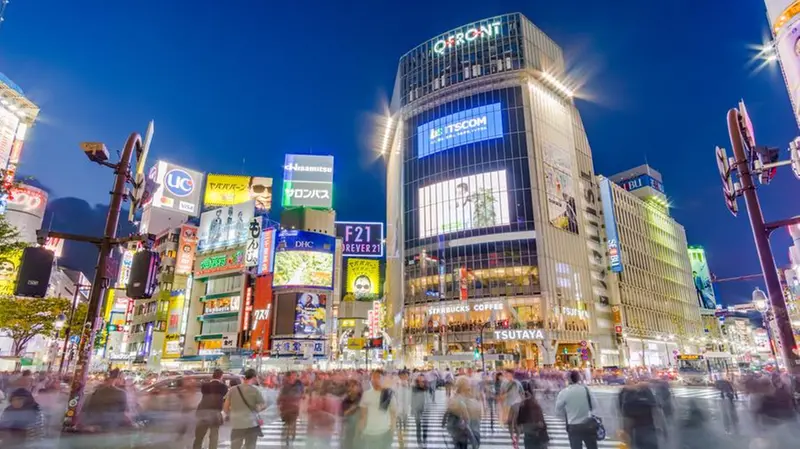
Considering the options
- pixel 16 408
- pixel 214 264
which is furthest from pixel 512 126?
pixel 16 408

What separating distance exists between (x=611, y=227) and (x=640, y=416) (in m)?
74.9

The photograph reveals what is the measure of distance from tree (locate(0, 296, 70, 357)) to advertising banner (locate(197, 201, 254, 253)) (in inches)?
1093

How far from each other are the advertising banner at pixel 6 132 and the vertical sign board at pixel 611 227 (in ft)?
294

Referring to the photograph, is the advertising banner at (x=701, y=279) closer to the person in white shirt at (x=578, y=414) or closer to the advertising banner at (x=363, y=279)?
the advertising banner at (x=363, y=279)

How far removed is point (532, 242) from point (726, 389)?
48.7 metres

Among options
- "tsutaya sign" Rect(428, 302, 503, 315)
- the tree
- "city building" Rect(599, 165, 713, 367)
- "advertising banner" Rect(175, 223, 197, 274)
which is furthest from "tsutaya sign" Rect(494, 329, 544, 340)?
"advertising banner" Rect(175, 223, 197, 274)

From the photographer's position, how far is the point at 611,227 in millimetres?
76312

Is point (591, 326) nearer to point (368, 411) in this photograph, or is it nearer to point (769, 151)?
point (769, 151)

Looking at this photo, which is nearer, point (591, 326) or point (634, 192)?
point (591, 326)

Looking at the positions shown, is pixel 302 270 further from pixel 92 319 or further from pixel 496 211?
pixel 92 319

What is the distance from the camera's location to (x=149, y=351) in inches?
2810

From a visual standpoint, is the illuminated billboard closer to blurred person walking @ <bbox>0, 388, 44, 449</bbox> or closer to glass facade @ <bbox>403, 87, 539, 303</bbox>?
glass facade @ <bbox>403, 87, 539, 303</bbox>

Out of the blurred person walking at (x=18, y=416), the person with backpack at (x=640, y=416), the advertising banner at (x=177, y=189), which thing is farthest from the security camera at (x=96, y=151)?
the advertising banner at (x=177, y=189)

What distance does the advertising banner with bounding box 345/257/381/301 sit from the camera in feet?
291
